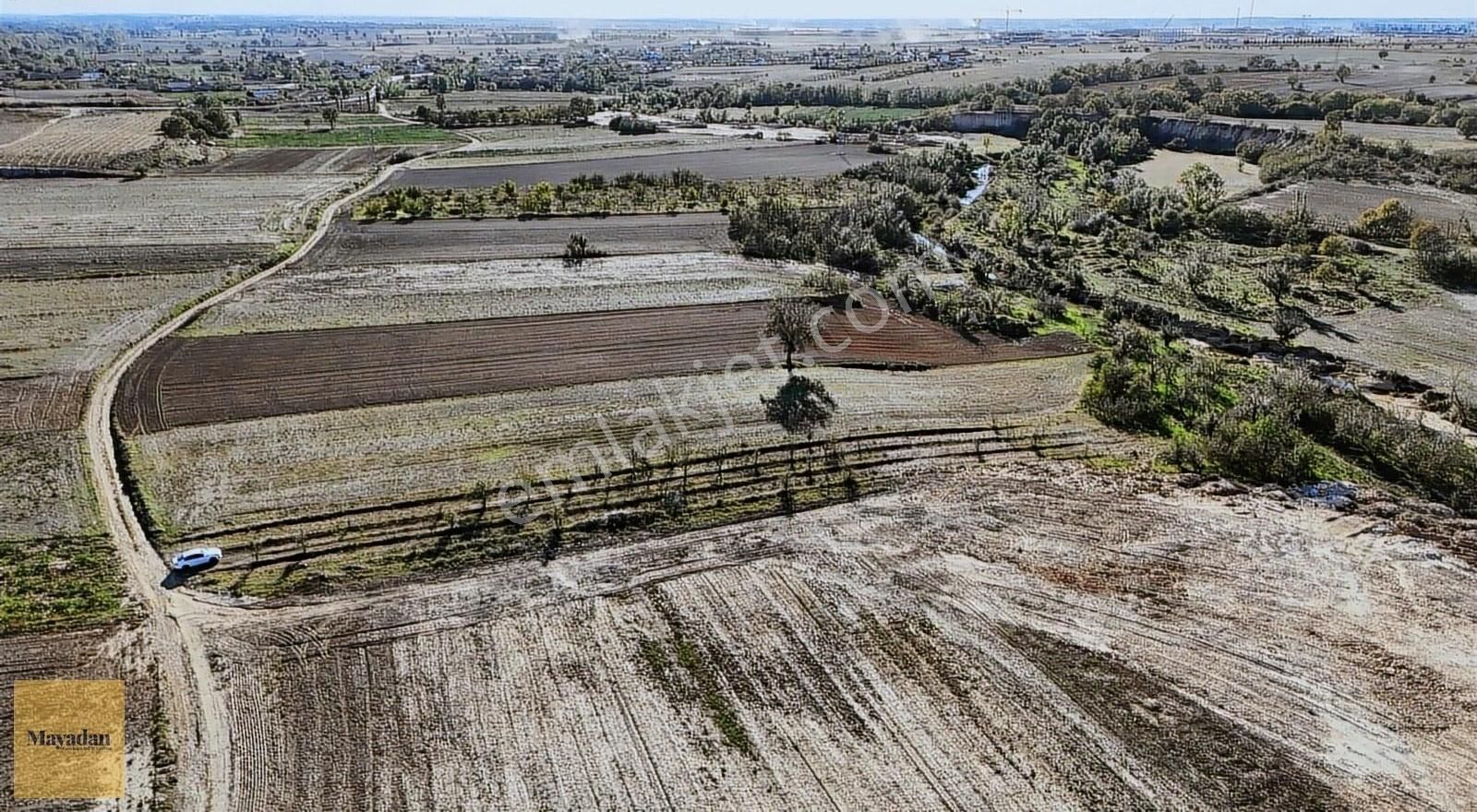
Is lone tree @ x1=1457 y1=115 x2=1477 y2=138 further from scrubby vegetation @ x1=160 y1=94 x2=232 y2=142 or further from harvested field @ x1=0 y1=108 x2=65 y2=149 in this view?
harvested field @ x1=0 y1=108 x2=65 y2=149

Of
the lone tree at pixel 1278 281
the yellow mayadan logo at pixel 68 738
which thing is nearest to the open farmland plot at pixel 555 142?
the lone tree at pixel 1278 281

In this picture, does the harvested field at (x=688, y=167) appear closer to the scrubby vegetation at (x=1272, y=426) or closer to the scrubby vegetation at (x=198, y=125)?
the scrubby vegetation at (x=198, y=125)

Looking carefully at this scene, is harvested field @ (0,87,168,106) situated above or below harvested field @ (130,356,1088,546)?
above

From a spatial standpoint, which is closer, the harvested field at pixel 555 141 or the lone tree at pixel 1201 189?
the lone tree at pixel 1201 189

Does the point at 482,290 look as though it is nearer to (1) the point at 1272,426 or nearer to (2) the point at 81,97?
(1) the point at 1272,426

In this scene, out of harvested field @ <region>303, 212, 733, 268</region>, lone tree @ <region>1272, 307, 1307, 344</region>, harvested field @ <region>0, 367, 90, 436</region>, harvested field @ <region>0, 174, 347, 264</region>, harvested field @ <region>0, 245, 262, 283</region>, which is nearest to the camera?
harvested field @ <region>0, 367, 90, 436</region>

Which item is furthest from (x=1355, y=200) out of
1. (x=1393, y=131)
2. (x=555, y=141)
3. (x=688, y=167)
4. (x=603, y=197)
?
(x=555, y=141)

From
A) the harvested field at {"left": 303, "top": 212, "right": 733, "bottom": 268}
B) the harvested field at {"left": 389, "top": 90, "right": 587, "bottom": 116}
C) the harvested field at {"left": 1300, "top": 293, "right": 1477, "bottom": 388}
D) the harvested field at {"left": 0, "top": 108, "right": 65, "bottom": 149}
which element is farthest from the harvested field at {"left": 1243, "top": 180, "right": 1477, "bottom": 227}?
the harvested field at {"left": 0, "top": 108, "right": 65, "bottom": 149}
